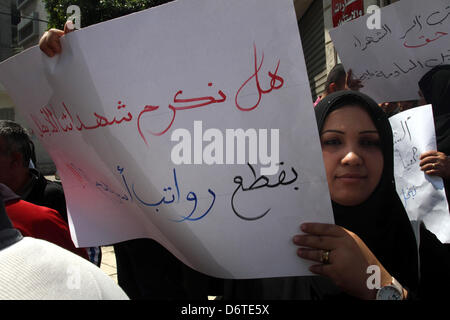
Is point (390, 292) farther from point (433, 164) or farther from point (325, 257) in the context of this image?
point (433, 164)

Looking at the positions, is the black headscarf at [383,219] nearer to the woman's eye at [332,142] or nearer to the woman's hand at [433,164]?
the woman's eye at [332,142]

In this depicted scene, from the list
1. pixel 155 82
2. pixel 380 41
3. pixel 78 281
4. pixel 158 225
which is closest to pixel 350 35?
pixel 380 41

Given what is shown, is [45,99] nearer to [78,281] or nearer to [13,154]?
[78,281]

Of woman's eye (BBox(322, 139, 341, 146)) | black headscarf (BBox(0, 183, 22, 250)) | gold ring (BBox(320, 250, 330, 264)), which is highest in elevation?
woman's eye (BBox(322, 139, 341, 146))

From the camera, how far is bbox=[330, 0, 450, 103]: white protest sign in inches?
63.4

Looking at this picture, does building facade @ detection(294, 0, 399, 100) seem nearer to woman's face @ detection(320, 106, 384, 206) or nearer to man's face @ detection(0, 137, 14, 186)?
woman's face @ detection(320, 106, 384, 206)

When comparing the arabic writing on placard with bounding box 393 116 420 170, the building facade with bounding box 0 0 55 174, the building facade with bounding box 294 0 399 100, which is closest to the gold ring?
the arabic writing on placard with bounding box 393 116 420 170

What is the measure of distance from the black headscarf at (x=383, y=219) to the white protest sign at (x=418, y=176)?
205mm

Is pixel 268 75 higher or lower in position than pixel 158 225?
higher

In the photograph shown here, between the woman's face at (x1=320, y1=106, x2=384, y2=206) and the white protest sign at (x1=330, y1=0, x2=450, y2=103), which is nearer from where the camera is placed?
the woman's face at (x1=320, y1=106, x2=384, y2=206)

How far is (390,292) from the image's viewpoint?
2.67 feet

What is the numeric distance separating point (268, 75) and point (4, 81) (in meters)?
0.96

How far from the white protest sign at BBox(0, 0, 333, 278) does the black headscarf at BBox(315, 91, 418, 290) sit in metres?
0.39
